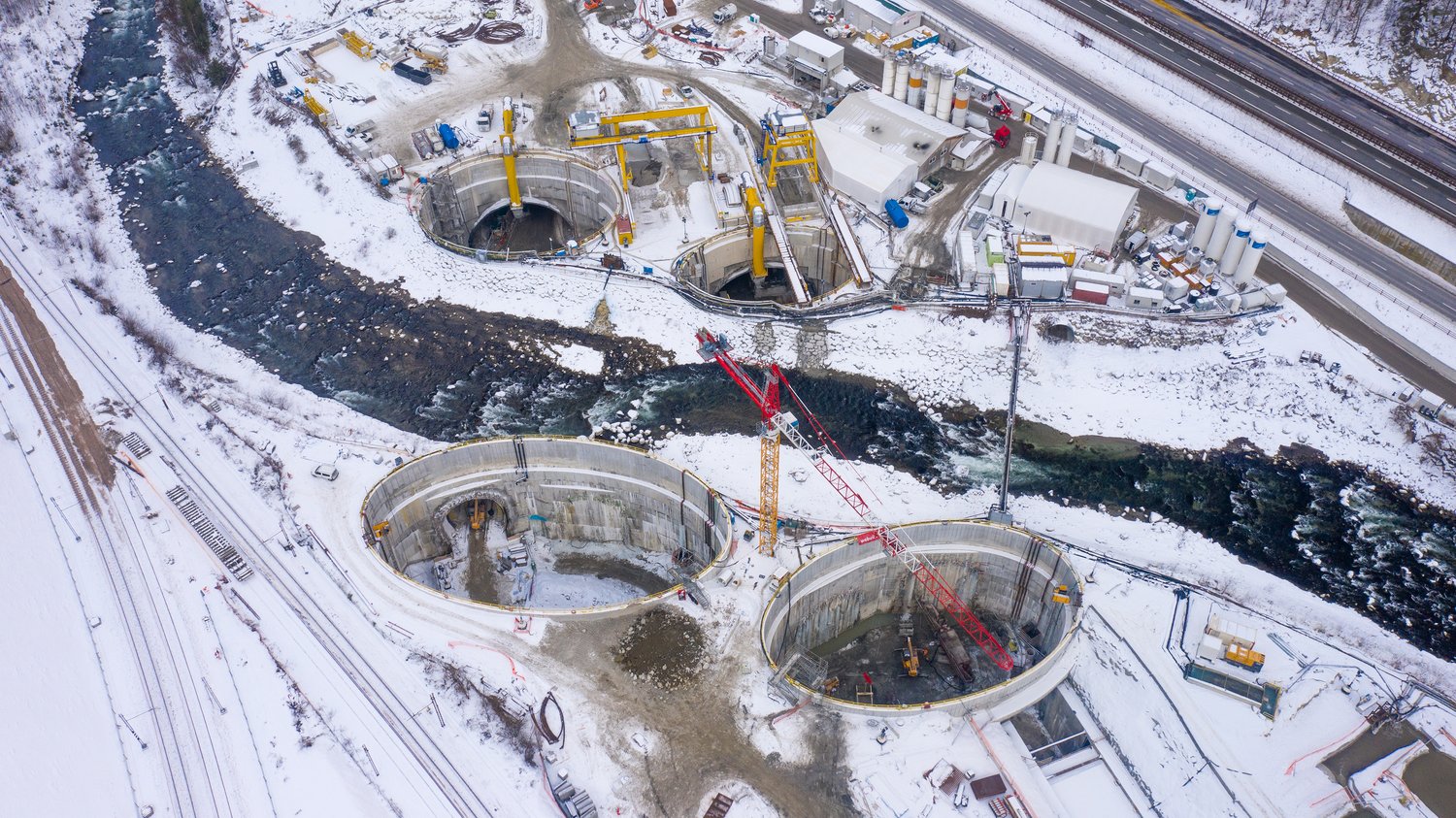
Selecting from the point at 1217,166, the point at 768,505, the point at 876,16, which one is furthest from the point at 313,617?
the point at 876,16

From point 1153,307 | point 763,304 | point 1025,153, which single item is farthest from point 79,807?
point 1025,153

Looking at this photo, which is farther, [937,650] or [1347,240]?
[1347,240]

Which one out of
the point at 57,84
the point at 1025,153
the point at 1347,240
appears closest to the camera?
the point at 1347,240

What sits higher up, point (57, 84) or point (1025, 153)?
point (1025, 153)

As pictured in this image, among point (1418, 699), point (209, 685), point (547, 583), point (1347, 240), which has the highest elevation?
point (1347, 240)

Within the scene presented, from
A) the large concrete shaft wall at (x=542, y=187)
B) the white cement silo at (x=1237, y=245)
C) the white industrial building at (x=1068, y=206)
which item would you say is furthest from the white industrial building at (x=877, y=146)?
the white cement silo at (x=1237, y=245)

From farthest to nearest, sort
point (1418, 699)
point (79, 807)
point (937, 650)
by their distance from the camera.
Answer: point (937, 650), point (1418, 699), point (79, 807)

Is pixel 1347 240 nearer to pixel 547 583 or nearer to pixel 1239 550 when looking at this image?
pixel 1239 550
